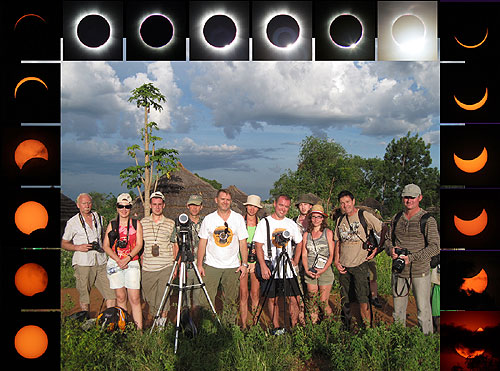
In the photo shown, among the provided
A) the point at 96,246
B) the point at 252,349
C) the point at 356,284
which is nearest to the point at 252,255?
the point at 252,349

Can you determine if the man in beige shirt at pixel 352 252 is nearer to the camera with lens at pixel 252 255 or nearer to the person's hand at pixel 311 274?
the person's hand at pixel 311 274

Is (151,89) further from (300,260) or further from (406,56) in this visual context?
(406,56)

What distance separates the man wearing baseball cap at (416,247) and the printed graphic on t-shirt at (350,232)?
391 millimetres

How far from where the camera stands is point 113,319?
4.34 m

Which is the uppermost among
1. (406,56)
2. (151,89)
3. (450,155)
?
(151,89)

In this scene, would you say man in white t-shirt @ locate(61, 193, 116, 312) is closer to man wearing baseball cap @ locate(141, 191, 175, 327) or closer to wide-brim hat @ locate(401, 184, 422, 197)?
man wearing baseball cap @ locate(141, 191, 175, 327)

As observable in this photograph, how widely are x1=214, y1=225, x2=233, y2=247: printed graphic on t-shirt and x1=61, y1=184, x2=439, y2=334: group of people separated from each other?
0.5 inches

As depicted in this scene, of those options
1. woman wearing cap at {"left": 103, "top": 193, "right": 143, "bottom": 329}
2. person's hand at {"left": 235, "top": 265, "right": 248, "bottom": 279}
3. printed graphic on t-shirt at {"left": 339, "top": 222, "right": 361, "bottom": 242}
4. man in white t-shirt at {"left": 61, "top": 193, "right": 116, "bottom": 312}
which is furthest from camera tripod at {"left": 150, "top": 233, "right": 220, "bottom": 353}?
printed graphic on t-shirt at {"left": 339, "top": 222, "right": 361, "bottom": 242}

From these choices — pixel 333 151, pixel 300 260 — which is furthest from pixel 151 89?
pixel 333 151

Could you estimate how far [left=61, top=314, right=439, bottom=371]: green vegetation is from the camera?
3.82 meters

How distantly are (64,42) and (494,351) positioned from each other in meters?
3.74

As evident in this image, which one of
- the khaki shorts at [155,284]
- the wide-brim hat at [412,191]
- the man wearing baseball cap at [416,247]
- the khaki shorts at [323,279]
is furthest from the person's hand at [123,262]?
the wide-brim hat at [412,191]

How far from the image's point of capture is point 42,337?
8.65ft

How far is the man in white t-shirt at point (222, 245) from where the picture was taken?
4.52 metres
